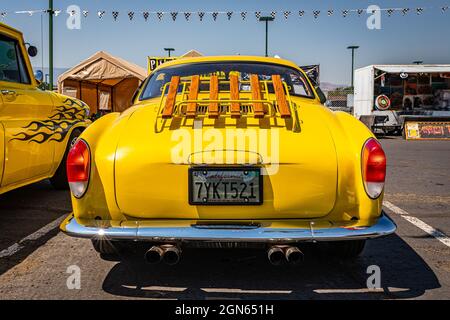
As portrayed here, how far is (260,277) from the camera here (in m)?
3.08

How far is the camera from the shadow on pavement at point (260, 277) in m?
2.83

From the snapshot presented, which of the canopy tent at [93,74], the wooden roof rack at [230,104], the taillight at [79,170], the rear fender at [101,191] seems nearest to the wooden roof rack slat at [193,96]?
the wooden roof rack at [230,104]

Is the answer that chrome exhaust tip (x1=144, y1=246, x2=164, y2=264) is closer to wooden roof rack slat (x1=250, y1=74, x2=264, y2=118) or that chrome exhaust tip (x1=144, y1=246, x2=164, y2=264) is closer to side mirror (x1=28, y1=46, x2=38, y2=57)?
wooden roof rack slat (x1=250, y1=74, x2=264, y2=118)

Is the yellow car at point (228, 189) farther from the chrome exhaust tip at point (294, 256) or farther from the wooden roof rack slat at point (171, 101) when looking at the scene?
the wooden roof rack slat at point (171, 101)

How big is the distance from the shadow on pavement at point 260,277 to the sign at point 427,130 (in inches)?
628

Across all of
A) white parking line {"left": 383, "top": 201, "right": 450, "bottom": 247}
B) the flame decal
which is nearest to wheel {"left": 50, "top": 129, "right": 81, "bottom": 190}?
the flame decal

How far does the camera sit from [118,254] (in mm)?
3381

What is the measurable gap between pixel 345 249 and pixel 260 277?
68 centimetres

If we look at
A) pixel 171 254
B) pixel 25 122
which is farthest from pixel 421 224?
pixel 25 122

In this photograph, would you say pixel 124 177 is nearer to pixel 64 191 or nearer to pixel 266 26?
pixel 64 191

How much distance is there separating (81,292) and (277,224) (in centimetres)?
128

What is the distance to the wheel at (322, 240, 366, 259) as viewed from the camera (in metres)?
3.25

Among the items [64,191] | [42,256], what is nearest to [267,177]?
[42,256]

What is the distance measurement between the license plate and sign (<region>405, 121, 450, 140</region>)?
671 inches
